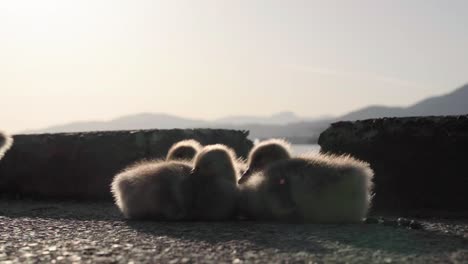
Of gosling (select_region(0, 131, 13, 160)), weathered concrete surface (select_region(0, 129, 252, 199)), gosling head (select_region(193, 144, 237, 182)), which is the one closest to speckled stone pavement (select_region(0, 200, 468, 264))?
gosling head (select_region(193, 144, 237, 182))

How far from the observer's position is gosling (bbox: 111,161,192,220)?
4578 mm

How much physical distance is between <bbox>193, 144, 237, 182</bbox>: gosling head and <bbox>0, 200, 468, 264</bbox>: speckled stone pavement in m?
0.47

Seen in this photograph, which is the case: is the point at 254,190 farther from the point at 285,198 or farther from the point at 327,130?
the point at 327,130

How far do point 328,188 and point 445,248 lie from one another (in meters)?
1.16

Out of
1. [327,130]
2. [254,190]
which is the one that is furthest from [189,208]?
[327,130]

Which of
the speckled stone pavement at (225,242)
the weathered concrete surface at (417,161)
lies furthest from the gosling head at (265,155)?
the weathered concrete surface at (417,161)

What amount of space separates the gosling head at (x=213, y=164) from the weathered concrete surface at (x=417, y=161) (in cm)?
151

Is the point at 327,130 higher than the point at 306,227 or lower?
higher

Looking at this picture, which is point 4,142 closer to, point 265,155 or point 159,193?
point 159,193

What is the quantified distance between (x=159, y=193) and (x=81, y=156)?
2.83 meters

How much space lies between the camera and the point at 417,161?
553 centimetres

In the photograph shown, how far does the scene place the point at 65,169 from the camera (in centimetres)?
718

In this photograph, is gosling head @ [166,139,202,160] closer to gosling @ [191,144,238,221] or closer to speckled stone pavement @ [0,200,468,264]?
gosling @ [191,144,238,221]

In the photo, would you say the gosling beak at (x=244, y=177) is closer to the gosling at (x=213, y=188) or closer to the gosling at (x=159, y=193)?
the gosling at (x=213, y=188)
